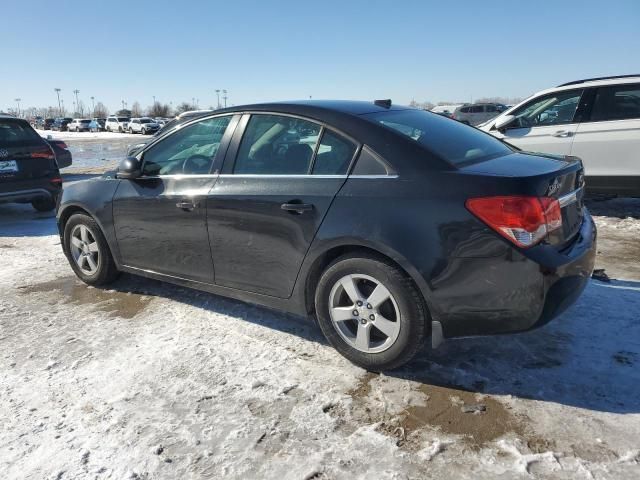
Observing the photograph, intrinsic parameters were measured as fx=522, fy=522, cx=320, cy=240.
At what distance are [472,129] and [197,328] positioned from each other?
98.4 inches

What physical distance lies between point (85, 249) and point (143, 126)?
45.1 meters

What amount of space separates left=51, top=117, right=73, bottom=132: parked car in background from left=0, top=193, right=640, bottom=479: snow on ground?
228 ft

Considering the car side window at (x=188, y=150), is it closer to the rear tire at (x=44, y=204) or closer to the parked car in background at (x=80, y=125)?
the rear tire at (x=44, y=204)

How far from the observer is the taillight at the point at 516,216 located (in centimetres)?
262

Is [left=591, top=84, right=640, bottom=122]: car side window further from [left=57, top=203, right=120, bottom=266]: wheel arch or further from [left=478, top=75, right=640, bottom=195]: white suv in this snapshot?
[left=57, top=203, right=120, bottom=266]: wheel arch

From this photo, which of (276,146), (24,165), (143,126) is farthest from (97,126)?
(276,146)

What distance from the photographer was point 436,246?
2.75 meters

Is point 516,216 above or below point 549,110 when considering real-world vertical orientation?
below

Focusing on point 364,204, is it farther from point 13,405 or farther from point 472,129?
point 13,405

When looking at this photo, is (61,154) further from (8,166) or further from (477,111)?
(477,111)

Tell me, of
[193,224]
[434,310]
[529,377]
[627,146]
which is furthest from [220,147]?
[627,146]

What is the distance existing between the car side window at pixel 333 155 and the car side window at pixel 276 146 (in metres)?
0.07

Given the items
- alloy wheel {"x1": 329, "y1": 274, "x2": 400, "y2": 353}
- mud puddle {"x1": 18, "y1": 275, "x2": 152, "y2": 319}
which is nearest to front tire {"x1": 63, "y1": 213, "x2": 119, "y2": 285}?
mud puddle {"x1": 18, "y1": 275, "x2": 152, "y2": 319}

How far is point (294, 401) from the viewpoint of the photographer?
2855 millimetres
